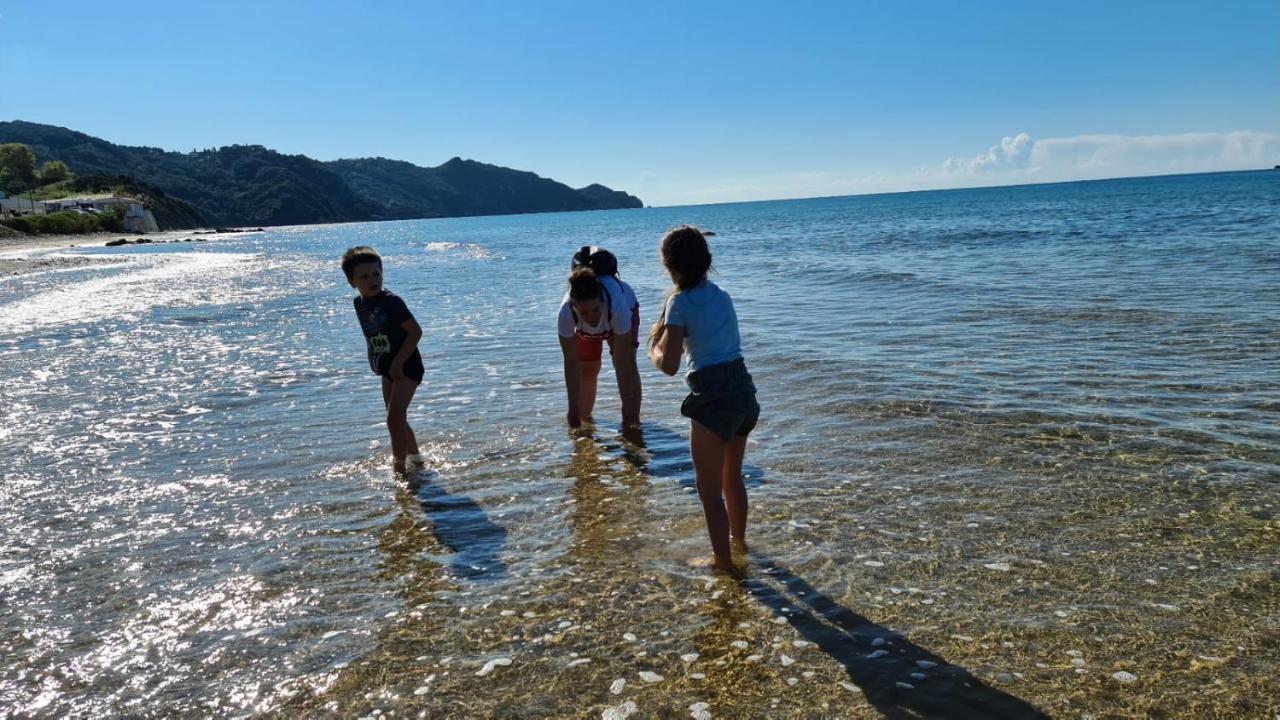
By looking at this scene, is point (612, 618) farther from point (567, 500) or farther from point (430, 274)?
point (430, 274)

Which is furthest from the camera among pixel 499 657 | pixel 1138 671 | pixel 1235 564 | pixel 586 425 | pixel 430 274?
pixel 430 274

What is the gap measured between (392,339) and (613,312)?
7.30 ft

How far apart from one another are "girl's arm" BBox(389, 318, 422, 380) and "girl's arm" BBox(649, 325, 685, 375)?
314cm

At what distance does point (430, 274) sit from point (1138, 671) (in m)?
34.0

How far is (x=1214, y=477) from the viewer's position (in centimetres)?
618

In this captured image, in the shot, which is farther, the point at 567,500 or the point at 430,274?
the point at 430,274

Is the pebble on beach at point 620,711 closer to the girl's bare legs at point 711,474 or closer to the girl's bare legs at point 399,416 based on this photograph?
the girl's bare legs at point 711,474

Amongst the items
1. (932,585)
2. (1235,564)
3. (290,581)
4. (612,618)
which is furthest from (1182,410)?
(290,581)

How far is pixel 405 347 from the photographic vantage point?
720cm

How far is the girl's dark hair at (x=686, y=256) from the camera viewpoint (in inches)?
184

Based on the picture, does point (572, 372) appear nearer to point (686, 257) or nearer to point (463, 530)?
point (463, 530)

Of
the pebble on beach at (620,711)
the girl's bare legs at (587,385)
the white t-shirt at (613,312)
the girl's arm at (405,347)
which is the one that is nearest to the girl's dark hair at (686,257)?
the pebble on beach at (620,711)

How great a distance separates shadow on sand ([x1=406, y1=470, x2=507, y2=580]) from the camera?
16.9 ft

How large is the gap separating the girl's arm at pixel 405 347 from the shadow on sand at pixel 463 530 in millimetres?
937
